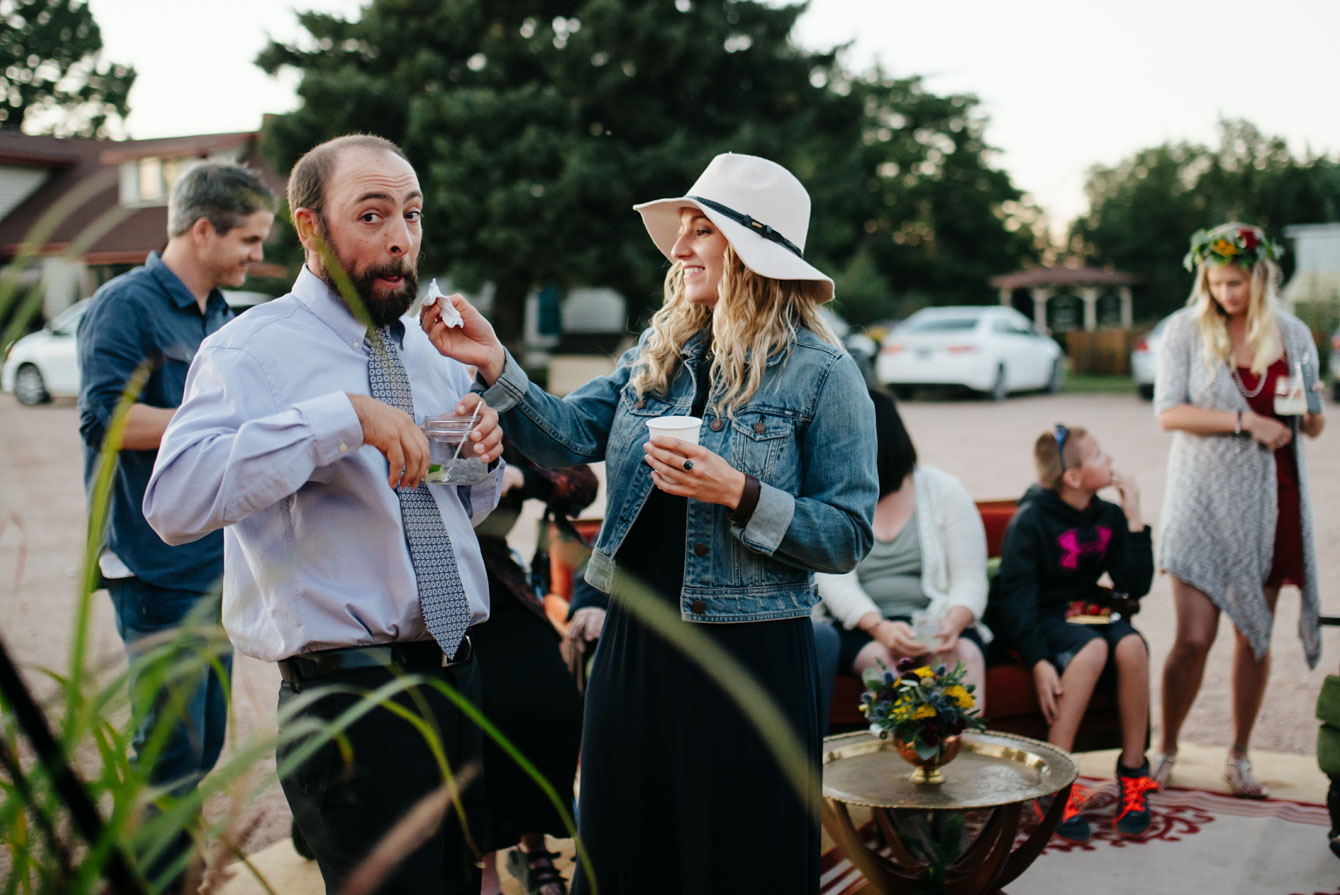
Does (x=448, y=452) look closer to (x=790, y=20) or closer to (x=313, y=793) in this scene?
(x=313, y=793)

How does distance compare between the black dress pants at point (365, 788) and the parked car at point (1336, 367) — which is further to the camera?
the parked car at point (1336, 367)

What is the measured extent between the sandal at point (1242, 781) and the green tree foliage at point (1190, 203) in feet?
109

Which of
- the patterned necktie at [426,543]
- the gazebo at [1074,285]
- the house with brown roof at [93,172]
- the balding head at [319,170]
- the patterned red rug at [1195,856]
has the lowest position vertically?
the patterned red rug at [1195,856]

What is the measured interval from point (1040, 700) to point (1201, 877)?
0.76 metres

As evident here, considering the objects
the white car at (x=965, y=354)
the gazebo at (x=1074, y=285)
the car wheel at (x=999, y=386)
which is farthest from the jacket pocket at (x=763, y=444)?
the gazebo at (x=1074, y=285)

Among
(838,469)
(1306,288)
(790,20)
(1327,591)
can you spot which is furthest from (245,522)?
(1306,288)

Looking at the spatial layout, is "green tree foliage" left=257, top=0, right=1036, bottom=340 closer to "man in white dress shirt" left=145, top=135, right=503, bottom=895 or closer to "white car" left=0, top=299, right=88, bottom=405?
"white car" left=0, top=299, right=88, bottom=405

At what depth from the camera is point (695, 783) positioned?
2240mm

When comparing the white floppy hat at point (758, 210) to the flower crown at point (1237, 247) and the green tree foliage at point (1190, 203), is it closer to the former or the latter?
the flower crown at point (1237, 247)

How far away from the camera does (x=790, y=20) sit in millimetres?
19188

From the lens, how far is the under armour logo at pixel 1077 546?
4.17m

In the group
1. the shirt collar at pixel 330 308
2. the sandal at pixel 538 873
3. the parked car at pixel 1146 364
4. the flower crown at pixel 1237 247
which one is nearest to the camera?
the shirt collar at pixel 330 308

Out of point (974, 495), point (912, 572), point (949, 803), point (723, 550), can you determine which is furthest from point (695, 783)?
point (974, 495)

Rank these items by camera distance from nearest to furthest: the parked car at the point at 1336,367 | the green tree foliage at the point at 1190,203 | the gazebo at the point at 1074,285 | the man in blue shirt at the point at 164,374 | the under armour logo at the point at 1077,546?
the man in blue shirt at the point at 164,374, the under armour logo at the point at 1077,546, the parked car at the point at 1336,367, the green tree foliage at the point at 1190,203, the gazebo at the point at 1074,285
